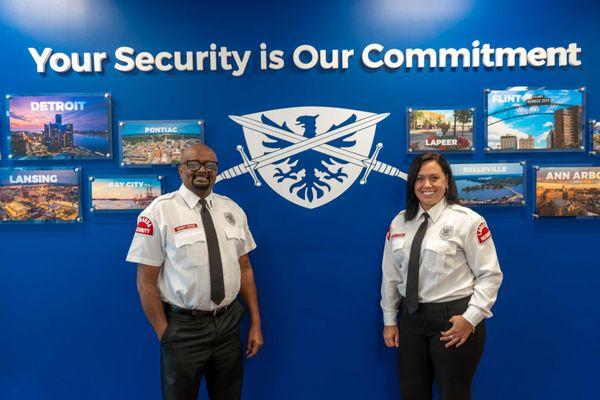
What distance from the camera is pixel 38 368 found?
2258mm

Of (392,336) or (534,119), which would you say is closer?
(392,336)

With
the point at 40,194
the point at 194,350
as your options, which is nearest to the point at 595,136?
the point at 194,350

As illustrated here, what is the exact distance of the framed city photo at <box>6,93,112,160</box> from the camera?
2.16 meters

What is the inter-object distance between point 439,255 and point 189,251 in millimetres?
1114

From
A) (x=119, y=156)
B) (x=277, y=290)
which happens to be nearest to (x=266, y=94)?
(x=119, y=156)

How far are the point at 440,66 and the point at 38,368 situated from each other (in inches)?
111

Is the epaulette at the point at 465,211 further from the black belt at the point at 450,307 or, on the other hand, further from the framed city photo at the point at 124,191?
the framed city photo at the point at 124,191

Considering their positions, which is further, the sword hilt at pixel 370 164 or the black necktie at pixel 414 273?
the sword hilt at pixel 370 164

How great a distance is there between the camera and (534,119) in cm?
218

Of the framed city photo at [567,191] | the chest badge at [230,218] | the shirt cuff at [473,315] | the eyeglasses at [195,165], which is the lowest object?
the shirt cuff at [473,315]

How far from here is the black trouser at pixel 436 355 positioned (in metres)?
1.76

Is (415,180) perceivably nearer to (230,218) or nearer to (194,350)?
(230,218)

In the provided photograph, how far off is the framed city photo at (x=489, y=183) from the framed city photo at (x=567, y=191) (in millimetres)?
119

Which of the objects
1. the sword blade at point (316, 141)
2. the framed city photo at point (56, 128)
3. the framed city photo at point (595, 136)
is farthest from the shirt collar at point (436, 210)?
the framed city photo at point (56, 128)
